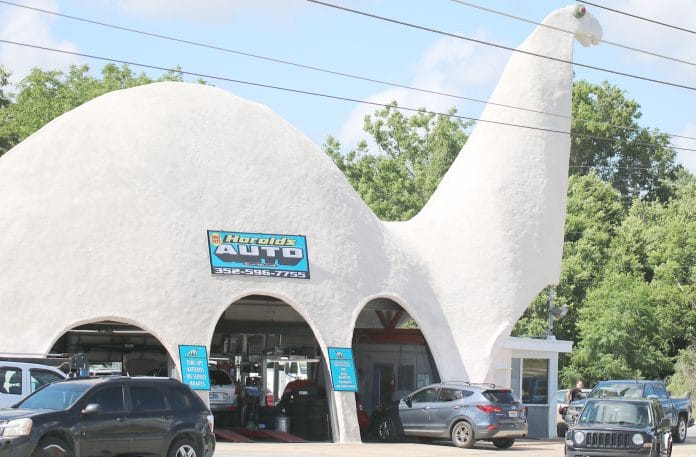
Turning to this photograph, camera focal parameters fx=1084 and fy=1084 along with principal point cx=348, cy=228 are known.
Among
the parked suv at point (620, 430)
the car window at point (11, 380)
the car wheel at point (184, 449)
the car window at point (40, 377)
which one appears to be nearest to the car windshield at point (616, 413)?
the parked suv at point (620, 430)

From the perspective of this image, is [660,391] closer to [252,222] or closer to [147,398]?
[252,222]

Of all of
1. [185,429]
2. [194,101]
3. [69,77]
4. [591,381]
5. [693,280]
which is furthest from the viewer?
[69,77]

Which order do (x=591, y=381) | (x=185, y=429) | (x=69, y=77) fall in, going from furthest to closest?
(x=69, y=77) < (x=591, y=381) < (x=185, y=429)

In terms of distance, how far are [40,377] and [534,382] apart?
1862 cm

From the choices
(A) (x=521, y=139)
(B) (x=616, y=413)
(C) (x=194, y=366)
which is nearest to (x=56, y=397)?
(C) (x=194, y=366)

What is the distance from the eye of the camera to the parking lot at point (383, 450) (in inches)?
983

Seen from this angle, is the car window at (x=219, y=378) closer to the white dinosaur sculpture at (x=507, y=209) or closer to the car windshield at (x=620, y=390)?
the white dinosaur sculpture at (x=507, y=209)

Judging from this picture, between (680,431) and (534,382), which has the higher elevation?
(534,382)

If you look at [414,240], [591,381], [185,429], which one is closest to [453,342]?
[414,240]

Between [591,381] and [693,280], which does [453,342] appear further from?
[693,280]

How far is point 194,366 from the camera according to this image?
27453 mm

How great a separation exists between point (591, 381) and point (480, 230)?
79.2 ft

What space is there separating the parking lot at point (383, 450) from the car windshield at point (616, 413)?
4.15 m

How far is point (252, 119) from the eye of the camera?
31078mm
